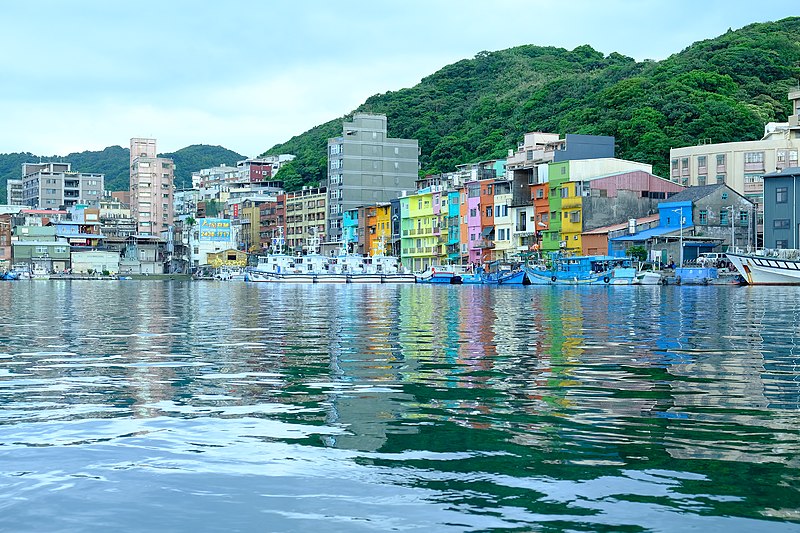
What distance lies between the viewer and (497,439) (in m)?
8.99

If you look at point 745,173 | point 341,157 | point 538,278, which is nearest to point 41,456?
point 538,278

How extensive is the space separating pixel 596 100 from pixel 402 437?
327ft

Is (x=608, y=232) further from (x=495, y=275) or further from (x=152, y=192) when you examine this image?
(x=152, y=192)

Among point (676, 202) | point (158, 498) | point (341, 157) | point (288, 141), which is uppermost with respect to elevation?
point (288, 141)

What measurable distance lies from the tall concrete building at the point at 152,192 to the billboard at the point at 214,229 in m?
33.2

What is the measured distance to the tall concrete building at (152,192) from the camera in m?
171

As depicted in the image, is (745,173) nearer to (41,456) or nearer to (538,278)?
(538,278)

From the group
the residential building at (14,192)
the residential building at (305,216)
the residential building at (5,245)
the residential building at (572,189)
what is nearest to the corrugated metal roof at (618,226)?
the residential building at (572,189)

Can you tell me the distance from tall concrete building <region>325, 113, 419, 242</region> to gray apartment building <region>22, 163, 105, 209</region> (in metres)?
72.7

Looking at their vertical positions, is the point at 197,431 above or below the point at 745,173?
below

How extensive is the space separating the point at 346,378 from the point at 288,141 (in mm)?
180427

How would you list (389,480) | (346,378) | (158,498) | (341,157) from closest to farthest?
(158,498) → (389,480) → (346,378) → (341,157)

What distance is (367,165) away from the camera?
12156cm

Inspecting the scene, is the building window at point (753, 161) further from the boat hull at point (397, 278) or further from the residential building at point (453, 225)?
the boat hull at point (397, 278)
